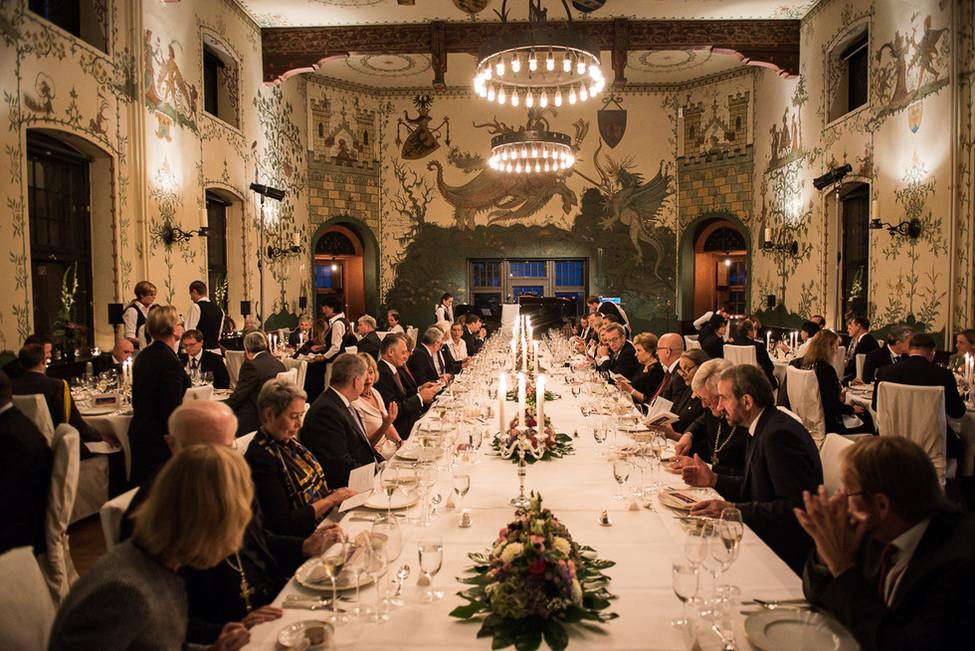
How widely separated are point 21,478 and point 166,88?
7.16m

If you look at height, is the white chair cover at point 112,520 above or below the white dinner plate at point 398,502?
above

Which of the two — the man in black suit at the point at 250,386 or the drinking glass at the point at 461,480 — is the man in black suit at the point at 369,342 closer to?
the man in black suit at the point at 250,386

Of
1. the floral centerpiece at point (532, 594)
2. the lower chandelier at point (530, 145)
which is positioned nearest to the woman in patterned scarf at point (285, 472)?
the floral centerpiece at point (532, 594)

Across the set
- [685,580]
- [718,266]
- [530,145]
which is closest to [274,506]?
[685,580]

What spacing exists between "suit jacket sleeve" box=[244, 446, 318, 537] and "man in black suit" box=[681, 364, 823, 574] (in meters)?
1.61

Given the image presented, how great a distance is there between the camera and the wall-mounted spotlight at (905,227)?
8.18m

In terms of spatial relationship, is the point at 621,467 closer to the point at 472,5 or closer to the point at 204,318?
the point at 204,318

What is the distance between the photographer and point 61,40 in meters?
6.59

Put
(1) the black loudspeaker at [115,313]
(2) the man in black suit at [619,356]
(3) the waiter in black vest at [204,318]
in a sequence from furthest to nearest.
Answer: (3) the waiter in black vest at [204,318]
(2) the man in black suit at [619,356]
(1) the black loudspeaker at [115,313]

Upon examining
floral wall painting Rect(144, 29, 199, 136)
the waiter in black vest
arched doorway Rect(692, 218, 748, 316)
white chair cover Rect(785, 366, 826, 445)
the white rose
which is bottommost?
white chair cover Rect(785, 366, 826, 445)

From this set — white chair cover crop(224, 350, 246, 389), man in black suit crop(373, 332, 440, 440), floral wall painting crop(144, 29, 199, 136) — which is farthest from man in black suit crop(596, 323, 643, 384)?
floral wall painting crop(144, 29, 199, 136)

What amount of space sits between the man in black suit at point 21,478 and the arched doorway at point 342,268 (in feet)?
39.7

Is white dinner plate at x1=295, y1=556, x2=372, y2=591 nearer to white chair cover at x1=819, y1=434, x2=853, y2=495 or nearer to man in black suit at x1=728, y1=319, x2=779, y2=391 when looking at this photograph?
white chair cover at x1=819, y1=434, x2=853, y2=495

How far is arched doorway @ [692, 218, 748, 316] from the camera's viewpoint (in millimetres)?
15555
